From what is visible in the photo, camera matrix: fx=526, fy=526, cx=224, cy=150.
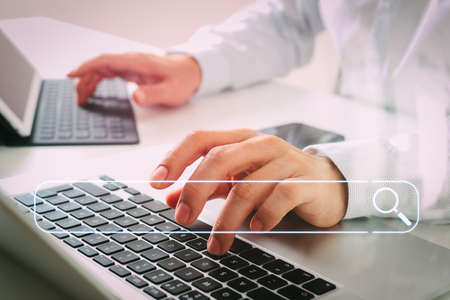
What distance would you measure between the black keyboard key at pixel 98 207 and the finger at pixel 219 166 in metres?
0.06

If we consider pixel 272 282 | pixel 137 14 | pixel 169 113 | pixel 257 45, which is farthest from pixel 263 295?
pixel 257 45

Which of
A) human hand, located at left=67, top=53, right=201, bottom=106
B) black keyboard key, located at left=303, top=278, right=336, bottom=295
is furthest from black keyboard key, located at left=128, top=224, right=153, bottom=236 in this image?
human hand, located at left=67, top=53, right=201, bottom=106

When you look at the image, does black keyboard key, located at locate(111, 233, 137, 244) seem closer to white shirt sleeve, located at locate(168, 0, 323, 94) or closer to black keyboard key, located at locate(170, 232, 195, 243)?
black keyboard key, located at locate(170, 232, 195, 243)

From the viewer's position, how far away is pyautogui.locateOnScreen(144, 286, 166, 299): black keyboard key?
27 centimetres

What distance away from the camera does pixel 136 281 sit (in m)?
0.28

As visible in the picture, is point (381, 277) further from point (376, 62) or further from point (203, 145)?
point (376, 62)

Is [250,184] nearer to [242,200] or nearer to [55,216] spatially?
[242,200]

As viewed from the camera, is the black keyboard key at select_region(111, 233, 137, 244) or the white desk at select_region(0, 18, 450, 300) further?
the white desk at select_region(0, 18, 450, 300)

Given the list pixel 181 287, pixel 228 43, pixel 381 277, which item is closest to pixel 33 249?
pixel 181 287

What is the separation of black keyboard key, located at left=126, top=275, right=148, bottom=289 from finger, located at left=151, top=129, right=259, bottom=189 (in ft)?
0.26

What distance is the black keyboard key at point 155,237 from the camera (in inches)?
12.7

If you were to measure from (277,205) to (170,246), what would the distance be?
0.07 meters

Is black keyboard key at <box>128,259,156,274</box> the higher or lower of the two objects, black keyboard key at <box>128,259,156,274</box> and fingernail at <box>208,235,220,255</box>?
the lower

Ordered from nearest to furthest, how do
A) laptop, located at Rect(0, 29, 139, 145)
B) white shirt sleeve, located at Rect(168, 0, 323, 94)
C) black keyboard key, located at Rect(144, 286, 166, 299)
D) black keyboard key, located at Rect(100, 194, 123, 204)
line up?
black keyboard key, located at Rect(144, 286, 166, 299)
black keyboard key, located at Rect(100, 194, 123, 204)
laptop, located at Rect(0, 29, 139, 145)
white shirt sleeve, located at Rect(168, 0, 323, 94)
